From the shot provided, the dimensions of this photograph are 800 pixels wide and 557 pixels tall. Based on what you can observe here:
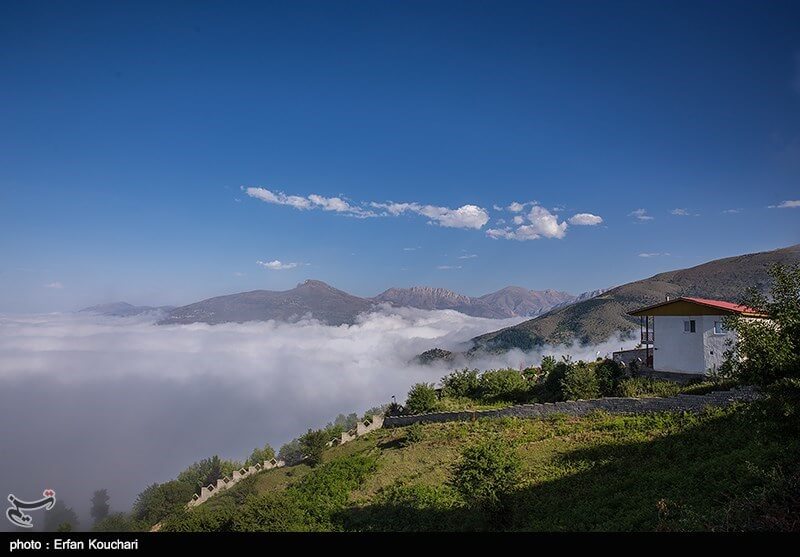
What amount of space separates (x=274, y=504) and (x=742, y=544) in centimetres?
1678

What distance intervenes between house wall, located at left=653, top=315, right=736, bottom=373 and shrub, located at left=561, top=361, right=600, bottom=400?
498cm

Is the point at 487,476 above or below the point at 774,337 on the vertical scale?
below

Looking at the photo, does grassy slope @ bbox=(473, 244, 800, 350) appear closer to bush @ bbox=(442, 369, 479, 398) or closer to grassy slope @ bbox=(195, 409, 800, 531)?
bush @ bbox=(442, 369, 479, 398)

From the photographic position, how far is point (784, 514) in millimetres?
7254

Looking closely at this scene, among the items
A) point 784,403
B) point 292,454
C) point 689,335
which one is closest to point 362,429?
point 689,335

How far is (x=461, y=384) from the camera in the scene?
41000 millimetres

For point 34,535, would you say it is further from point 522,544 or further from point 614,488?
point 614,488

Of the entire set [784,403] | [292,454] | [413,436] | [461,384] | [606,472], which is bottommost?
[292,454]

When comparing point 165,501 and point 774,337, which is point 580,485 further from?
point 165,501

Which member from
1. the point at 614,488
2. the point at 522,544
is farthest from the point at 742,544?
the point at 614,488

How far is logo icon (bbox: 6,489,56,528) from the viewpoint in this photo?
6.79m

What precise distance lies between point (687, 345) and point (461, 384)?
61.4 ft

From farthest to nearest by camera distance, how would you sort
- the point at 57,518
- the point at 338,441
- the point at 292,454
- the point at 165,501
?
the point at 292,454 < the point at 338,441 < the point at 165,501 < the point at 57,518

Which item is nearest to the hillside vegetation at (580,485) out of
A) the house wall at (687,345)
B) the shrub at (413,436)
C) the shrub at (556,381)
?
the shrub at (413,436)
